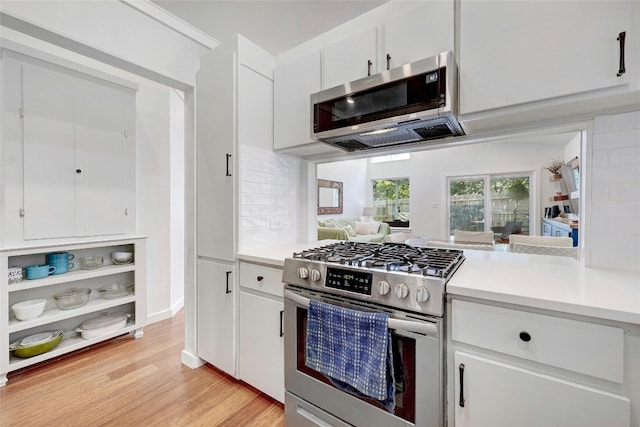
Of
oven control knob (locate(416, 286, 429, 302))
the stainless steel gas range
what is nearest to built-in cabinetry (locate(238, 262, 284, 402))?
the stainless steel gas range

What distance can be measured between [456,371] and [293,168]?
164 cm

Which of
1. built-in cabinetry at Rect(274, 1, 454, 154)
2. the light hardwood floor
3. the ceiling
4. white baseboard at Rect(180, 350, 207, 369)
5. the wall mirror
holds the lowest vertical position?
the light hardwood floor

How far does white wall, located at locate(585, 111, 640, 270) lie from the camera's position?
3.83ft

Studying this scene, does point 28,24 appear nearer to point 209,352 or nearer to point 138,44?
point 138,44

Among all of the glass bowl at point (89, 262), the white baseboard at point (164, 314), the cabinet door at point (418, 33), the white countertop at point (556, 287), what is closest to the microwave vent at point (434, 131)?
the cabinet door at point (418, 33)

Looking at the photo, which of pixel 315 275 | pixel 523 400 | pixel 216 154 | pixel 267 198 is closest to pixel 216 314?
pixel 267 198

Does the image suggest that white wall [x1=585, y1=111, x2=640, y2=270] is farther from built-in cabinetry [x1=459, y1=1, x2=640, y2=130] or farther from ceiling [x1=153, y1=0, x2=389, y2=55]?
ceiling [x1=153, y1=0, x2=389, y2=55]

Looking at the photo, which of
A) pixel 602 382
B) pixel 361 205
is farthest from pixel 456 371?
pixel 361 205

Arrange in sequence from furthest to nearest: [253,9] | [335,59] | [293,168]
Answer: [293,168], [253,9], [335,59]

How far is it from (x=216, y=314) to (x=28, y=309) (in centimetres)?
137

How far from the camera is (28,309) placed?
193 centimetres

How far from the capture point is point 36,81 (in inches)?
79.2

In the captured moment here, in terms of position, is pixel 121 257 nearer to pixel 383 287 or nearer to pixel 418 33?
pixel 383 287

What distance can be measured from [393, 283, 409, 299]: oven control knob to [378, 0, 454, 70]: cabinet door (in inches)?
42.7
